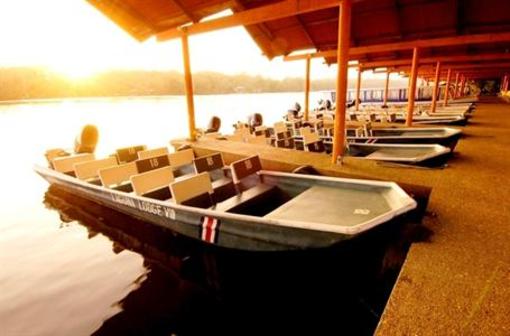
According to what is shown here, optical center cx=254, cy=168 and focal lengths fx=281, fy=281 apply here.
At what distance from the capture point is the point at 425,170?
521cm

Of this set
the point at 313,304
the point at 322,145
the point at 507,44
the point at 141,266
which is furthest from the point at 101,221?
the point at 507,44

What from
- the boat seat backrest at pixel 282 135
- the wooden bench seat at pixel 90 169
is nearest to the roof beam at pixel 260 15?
the boat seat backrest at pixel 282 135

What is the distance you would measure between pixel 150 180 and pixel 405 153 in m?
5.66

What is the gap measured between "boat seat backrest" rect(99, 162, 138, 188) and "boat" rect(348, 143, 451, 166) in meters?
5.07

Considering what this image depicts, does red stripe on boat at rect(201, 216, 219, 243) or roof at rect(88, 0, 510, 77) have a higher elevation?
roof at rect(88, 0, 510, 77)

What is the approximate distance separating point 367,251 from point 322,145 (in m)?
6.05

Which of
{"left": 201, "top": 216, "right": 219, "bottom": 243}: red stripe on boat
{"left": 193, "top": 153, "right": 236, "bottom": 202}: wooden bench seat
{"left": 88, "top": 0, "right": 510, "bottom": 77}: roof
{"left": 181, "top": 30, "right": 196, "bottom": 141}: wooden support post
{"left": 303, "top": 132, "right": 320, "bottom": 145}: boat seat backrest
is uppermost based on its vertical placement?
{"left": 88, "top": 0, "right": 510, "bottom": 77}: roof

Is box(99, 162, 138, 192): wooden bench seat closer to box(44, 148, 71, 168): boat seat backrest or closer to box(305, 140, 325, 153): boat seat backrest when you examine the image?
box(44, 148, 71, 168): boat seat backrest

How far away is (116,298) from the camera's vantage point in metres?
3.87

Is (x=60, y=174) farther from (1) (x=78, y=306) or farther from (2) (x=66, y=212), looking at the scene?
(1) (x=78, y=306)

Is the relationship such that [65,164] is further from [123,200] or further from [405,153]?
[405,153]

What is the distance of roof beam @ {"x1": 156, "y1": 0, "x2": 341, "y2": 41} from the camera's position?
214 inches

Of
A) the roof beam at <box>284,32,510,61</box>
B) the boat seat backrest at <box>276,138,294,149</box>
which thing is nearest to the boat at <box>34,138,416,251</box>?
the boat seat backrest at <box>276,138,294,149</box>

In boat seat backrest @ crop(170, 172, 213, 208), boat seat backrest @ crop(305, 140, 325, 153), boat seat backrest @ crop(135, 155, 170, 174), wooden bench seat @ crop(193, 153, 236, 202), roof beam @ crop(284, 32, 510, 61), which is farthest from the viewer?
boat seat backrest @ crop(305, 140, 325, 153)
